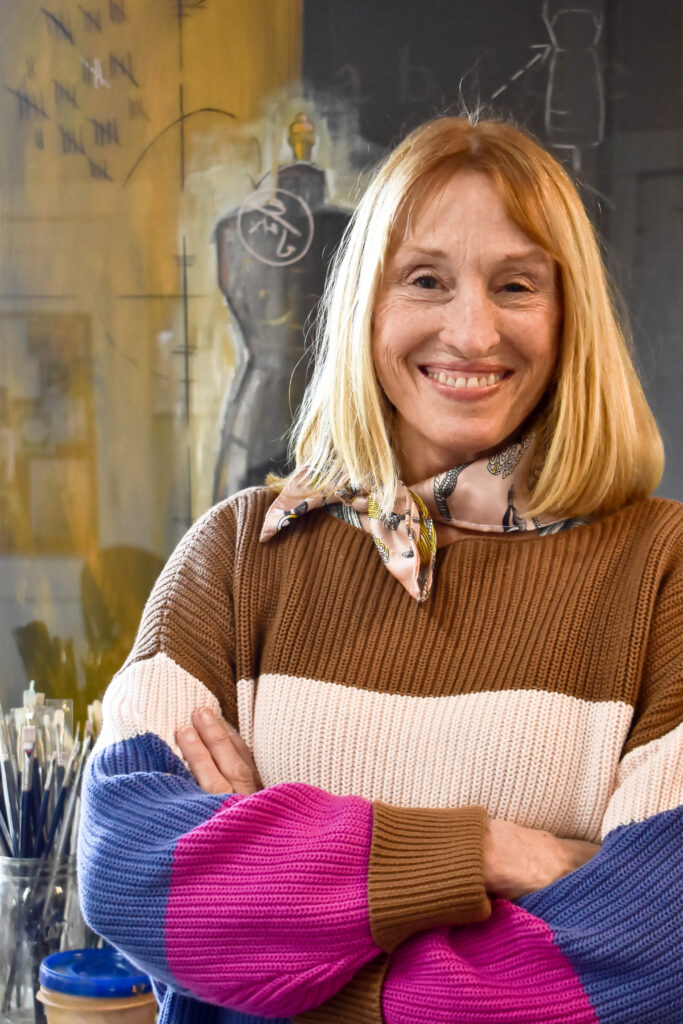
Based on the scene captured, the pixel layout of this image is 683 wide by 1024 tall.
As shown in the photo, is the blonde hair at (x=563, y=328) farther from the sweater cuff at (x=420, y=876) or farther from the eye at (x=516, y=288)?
the sweater cuff at (x=420, y=876)

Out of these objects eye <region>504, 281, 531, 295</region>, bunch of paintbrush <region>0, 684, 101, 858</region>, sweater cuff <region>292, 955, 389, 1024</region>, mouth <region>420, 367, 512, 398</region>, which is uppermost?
eye <region>504, 281, 531, 295</region>

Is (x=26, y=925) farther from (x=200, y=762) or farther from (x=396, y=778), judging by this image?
(x=396, y=778)

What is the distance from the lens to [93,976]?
1.87 metres

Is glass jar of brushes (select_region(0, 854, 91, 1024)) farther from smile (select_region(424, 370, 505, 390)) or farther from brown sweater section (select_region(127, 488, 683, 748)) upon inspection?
smile (select_region(424, 370, 505, 390))

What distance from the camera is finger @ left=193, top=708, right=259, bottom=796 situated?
141 centimetres

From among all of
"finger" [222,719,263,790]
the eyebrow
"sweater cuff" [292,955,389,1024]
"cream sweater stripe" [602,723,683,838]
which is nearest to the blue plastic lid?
"finger" [222,719,263,790]

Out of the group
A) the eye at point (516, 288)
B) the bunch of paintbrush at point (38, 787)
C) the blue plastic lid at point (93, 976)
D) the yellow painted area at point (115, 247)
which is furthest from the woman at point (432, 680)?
the yellow painted area at point (115, 247)

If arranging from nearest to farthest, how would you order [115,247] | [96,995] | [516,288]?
[516,288]
[96,995]
[115,247]

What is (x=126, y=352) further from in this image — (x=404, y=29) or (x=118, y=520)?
(x=404, y=29)

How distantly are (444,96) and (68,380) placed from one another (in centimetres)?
104

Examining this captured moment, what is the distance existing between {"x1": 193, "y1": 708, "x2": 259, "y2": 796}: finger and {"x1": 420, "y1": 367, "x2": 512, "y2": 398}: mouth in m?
0.50

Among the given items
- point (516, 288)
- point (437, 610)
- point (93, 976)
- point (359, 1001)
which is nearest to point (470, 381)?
point (516, 288)

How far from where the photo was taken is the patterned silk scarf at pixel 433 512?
1477 millimetres

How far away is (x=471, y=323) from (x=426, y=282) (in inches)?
3.7
